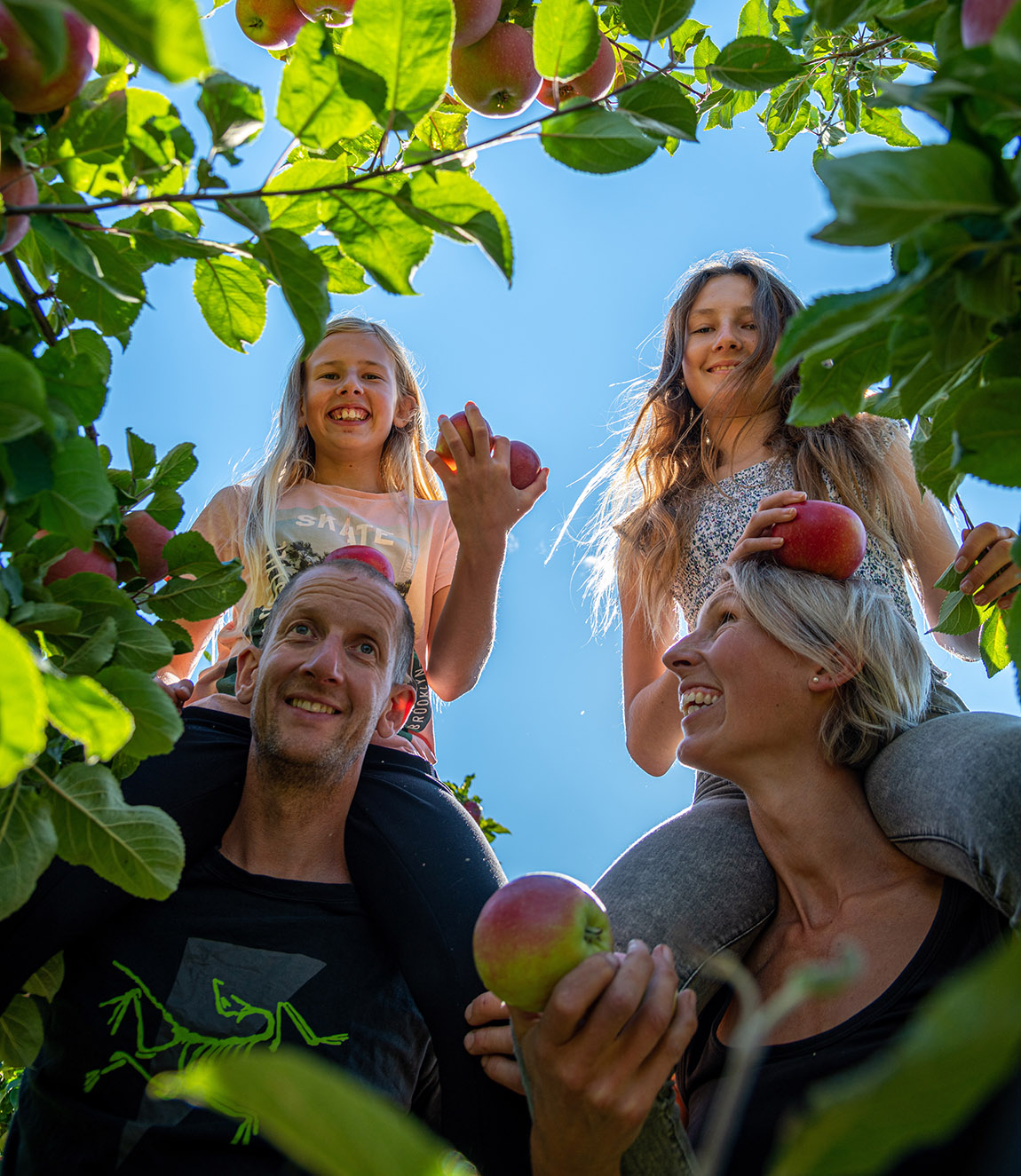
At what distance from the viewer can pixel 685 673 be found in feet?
7.83

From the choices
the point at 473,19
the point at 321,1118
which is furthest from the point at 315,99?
the point at 321,1118

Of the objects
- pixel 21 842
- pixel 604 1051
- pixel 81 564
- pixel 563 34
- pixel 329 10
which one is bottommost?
pixel 604 1051

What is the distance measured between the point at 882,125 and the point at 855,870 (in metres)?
2.15

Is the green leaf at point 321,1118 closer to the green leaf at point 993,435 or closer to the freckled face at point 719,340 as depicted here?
the green leaf at point 993,435

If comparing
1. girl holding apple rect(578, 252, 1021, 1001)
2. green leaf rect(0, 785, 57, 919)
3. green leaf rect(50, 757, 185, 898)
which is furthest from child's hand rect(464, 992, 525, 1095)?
green leaf rect(0, 785, 57, 919)

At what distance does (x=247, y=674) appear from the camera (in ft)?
8.95

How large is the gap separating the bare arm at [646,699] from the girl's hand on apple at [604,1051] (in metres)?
1.33

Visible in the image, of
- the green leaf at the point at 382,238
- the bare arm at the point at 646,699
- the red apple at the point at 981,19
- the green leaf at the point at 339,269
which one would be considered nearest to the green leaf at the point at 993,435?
the red apple at the point at 981,19

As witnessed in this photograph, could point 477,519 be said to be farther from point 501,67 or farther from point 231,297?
point 231,297

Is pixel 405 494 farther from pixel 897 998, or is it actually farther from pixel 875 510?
pixel 897 998

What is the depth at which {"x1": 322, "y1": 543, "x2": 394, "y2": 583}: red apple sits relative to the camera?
2.78m

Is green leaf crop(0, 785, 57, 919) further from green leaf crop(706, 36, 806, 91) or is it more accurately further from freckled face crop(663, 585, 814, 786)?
freckled face crop(663, 585, 814, 786)

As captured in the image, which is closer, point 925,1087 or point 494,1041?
point 925,1087

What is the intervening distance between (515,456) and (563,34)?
1663 millimetres
